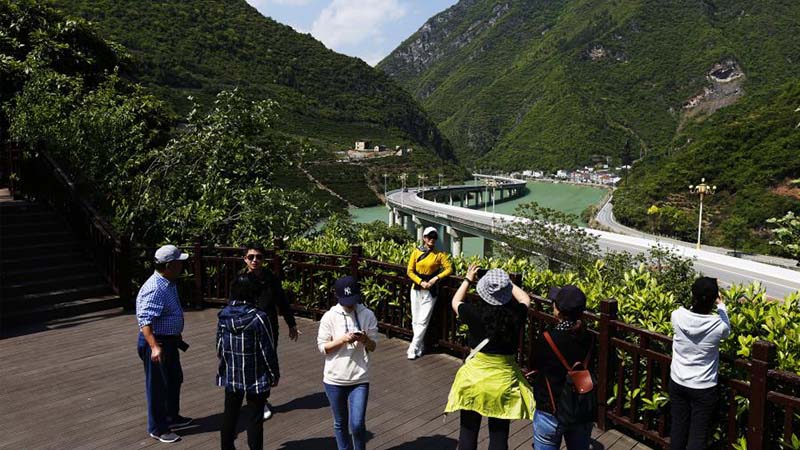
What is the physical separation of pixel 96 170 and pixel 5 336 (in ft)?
16.7

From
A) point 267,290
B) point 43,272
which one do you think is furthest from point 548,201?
point 267,290

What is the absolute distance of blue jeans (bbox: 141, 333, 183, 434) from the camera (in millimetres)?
4172

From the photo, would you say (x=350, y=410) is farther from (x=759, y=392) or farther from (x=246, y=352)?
(x=759, y=392)

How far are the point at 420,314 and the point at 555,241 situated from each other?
2744 centimetres

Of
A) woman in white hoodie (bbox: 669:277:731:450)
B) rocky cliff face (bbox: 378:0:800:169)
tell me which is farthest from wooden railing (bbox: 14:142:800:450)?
rocky cliff face (bbox: 378:0:800:169)

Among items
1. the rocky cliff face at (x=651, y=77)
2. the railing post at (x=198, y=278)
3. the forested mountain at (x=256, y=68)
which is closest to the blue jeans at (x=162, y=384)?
the railing post at (x=198, y=278)

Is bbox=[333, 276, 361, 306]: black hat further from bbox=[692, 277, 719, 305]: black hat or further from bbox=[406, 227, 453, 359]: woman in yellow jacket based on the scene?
bbox=[406, 227, 453, 359]: woman in yellow jacket

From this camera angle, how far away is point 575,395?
302cm

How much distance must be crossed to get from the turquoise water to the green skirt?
63.3 metres

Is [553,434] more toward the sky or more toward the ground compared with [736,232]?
more toward the sky

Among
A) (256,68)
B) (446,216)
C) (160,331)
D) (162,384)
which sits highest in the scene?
(256,68)

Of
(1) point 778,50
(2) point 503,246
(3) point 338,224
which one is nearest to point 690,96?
(1) point 778,50

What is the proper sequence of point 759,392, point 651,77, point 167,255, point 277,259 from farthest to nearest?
point 651,77
point 277,259
point 167,255
point 759,392

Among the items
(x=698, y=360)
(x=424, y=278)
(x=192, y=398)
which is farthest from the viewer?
(x=424, y=278)
